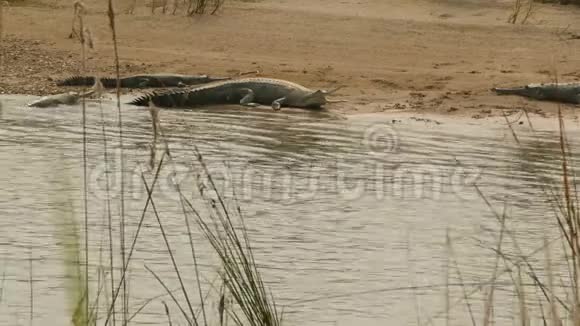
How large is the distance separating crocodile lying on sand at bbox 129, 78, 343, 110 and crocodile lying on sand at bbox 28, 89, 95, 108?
750 mm

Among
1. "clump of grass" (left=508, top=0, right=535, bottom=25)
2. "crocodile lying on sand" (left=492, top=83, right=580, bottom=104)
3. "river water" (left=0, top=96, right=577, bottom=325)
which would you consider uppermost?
"clump of grass" (left=508, top=0, right=535, bottom=25)

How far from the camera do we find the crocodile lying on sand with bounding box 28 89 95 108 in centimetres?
995

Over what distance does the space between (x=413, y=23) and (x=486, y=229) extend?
7.97 m

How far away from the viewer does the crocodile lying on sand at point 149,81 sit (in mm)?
11070

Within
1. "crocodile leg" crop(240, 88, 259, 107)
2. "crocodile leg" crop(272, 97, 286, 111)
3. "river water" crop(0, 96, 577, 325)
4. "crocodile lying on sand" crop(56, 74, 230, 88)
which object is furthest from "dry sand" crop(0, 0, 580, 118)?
"river water" crop(0, 96, 577, 325)

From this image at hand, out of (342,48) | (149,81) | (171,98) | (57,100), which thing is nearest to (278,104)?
(171,98)

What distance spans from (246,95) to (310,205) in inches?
166

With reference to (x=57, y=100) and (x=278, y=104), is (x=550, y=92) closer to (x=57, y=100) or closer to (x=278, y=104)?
(x=278, y=104)

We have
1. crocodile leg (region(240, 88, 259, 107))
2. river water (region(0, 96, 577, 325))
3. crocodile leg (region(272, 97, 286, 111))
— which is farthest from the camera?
crocodile leg (region(240, 88, 259, 107))

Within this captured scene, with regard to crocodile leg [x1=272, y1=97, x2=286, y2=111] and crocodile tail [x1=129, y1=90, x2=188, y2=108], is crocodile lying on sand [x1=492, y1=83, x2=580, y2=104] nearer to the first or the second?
crocodile leg [x1=272, y1=97, x2=286, y2=111]

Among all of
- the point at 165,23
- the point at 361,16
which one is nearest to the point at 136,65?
the point at 165,23

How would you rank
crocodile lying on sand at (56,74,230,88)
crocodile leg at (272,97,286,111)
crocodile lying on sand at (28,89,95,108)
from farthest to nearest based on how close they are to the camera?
crocodile lying on sand at (56,74,230,88)
crocodile leg at (272,97,286,111)
crocodile lying on sand at (28,89,95,108)

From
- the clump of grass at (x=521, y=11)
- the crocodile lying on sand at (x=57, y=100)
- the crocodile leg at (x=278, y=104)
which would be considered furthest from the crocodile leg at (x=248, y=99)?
the clump of grass at (x=521, y=11)

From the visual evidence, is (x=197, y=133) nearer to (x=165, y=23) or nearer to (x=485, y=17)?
(x=165, y=23)
